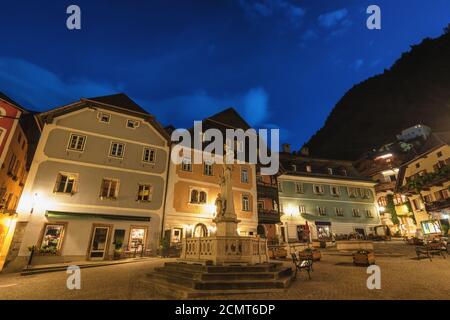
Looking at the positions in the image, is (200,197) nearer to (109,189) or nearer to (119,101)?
(109,189)

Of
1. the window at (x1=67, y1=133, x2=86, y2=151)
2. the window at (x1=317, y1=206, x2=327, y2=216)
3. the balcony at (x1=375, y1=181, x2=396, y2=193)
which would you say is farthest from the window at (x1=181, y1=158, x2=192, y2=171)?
the balcony at (x1=375, y1=181, x2=396, y2=193)

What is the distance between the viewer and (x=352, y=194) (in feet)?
112

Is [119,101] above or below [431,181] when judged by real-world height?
above

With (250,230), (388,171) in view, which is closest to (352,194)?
(388,171)

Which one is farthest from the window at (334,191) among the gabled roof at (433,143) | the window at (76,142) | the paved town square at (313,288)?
the window at (76,142)

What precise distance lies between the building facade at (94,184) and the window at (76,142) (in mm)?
65

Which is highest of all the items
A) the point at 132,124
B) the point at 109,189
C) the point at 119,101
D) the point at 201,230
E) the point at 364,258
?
the point at 119,101

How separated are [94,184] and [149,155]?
5.01 metres

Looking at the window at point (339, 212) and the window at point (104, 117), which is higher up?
the window at point (104, 117)

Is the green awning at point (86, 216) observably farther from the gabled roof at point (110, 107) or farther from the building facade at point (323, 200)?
the building facade at point (323, 200)

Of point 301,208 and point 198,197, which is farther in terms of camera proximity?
point 301,208

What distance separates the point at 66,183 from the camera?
54.5 ft

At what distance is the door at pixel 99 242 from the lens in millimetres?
16141

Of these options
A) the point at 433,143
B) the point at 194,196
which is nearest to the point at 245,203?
the point at 194,196
